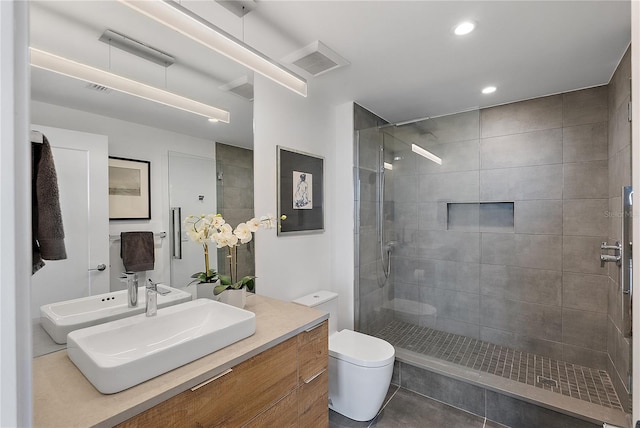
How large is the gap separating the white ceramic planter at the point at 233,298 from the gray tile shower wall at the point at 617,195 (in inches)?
90.4

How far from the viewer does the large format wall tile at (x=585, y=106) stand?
2414 mm

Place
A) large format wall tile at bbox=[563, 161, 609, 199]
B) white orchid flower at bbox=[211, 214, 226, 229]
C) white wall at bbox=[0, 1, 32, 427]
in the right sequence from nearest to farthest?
1. white wall at bbox=[0, 1, 32, 427]
2. white orchid flower at bbox=[211, 214, 226, 229]
3. large format wall tile at bbox=[563, 161, 609, 199]

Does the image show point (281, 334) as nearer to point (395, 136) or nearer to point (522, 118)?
point (395, 136)

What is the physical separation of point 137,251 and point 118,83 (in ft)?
2.56

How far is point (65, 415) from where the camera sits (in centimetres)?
82

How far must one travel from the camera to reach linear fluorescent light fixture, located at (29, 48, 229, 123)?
1.17 m

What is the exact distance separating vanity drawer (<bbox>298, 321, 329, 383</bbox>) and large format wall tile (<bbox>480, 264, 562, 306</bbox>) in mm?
2034

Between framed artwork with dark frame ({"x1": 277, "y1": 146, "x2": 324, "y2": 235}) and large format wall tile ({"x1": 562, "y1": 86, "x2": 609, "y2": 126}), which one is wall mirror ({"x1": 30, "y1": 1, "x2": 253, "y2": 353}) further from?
large format wall tile ({"x1": 562, "y1": 86, "x2": 609, "y2": 126})

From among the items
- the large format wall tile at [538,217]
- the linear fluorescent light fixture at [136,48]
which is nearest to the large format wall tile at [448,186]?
the large format wall tile at [538,217]

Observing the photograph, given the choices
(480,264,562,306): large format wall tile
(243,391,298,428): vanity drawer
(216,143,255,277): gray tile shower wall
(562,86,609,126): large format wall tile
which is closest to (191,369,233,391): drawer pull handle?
(243,391,298,428): vanity drawer

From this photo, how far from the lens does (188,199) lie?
5.43 ft

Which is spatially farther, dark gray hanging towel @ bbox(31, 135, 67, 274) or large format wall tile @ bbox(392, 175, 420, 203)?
large format wall tile @ bbox(392, 175, 420, 203)

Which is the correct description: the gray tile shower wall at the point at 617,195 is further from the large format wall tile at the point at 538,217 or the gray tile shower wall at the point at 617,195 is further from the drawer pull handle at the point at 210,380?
the drawer pull handle at the point at 210,380

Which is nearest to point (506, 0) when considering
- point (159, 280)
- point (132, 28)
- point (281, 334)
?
point (132, 28)
